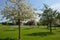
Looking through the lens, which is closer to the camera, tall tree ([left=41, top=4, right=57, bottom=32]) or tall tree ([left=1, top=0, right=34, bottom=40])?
tall tree ([left=1, top=0, right=34, bottom=40])

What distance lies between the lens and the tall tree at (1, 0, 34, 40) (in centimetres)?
2097

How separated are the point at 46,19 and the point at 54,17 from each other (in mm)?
2051

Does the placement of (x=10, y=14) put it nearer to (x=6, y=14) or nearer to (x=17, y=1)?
(x=6, y=14)

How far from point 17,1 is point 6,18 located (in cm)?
279

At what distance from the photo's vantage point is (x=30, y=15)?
2162cm

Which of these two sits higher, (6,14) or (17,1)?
(17,1)

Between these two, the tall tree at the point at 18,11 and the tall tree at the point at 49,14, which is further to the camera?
the tall tree at the point at 49,14

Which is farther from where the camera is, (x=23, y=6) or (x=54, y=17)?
(x=54, y=17)

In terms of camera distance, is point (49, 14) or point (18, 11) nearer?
point (18, 11)

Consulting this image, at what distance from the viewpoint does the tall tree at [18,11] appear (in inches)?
826

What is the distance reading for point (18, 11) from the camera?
20812 millimetres

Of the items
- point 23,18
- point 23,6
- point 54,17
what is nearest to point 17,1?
point 23,6

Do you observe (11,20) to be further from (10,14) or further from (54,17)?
(54,17)

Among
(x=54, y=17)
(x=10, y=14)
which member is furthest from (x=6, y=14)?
(x=54, y=17)
